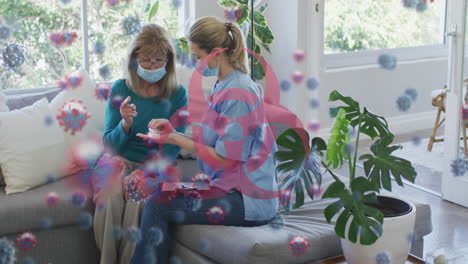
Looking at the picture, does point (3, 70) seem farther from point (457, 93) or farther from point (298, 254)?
point (457, 93)

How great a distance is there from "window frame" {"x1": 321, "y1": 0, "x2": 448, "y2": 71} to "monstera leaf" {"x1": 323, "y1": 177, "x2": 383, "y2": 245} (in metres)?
2.77

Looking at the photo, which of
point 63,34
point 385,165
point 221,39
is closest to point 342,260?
point 385,165

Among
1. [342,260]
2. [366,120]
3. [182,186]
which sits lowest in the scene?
[342,260]

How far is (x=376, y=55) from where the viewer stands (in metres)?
5.31

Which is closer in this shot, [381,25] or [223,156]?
[223,156]

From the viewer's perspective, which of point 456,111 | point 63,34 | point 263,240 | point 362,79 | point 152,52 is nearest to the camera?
point 263,240

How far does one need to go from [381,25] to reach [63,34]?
2.50 m

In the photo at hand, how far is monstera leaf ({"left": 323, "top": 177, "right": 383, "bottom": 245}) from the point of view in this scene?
6.81ft

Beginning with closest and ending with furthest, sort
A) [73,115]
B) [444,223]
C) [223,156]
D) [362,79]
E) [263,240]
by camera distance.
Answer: [263,240] → [223,156] → [73,115] → [444,223] → [362,79]

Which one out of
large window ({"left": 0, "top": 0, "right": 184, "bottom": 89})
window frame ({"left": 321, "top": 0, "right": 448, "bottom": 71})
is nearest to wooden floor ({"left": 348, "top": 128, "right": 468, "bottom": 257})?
window frame ({"left": 321, "top": 0, "right": 448, "bottom": 71})

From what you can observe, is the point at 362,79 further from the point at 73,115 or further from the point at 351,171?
the point at 351,171

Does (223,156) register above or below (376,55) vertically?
below

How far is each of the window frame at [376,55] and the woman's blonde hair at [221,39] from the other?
236 centimetres

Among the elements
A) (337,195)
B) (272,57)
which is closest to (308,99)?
(272,57)
